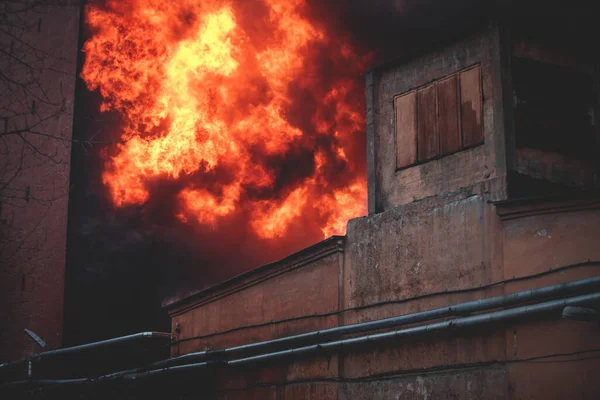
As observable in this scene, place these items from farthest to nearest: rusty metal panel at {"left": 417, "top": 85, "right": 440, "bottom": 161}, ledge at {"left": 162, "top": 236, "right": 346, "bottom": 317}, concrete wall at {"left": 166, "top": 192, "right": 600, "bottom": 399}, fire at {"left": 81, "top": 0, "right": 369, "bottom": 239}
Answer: fire at {"left": 81, "top": 0, "right": 369, "bottom": 239} → ledge at {"left": 162, "top": 236, "right": 346, "bottom": 317} → rusty metal panel at {"left": 417, "top": 85, "right": 440, "bottom": 161} → concrete wall at {"left": 166, "top": 192, "right": 600, "bottom": 399}

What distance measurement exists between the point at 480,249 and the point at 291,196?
1242cm

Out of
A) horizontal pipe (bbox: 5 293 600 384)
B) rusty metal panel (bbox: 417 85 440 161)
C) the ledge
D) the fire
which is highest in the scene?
the fire

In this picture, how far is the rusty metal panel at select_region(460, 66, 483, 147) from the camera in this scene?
38.7 feet

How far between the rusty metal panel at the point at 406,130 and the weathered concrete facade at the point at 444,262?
0.03 m

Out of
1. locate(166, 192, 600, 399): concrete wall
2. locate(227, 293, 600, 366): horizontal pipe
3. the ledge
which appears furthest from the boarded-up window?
locate(227, 293, 600, 366): horizontal pipe

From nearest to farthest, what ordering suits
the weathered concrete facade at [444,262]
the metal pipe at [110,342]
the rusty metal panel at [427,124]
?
the weathered concrete facade at [444,262], the rusty metal panel at [427,124], the metal pipe at [110,342]

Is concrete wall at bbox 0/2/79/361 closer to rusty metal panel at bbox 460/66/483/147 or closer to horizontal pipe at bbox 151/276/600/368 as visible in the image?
horizontal pipe at bbox 151/276/600/368

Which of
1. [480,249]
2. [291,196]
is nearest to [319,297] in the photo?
[480,249]

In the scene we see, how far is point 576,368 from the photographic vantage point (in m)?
9.15

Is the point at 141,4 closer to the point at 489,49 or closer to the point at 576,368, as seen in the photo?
the point at 489,49

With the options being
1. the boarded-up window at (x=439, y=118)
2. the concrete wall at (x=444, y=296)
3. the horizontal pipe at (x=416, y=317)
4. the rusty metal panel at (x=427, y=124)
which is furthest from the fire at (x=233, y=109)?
the rusty metal panel at (x=427, y=124)

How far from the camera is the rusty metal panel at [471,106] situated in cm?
1180

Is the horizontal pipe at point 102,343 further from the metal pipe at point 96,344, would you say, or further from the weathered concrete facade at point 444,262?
the weathered concrete facade at point 444,262

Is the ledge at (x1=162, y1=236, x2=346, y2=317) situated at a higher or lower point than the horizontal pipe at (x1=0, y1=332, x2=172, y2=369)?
higher
